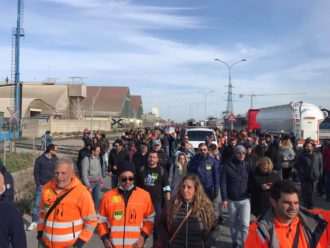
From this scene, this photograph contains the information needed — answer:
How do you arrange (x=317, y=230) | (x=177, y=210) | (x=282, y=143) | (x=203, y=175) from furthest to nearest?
1. (x=282, y=143)
2. (x=203, y=175)
3. (x=177, y=210)
4. (x=317, y=230)

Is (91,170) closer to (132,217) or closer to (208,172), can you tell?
(208,172)

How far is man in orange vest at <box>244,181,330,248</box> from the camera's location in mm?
2957

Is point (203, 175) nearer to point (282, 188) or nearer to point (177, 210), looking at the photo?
point (177, 210)

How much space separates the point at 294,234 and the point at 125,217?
1.91 m

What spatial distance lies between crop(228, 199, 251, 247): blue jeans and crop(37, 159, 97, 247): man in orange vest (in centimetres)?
300

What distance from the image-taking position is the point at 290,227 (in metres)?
3.02

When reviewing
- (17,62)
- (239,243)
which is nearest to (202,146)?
(239,243)

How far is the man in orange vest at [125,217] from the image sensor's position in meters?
4.34

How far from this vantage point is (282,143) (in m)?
11.8

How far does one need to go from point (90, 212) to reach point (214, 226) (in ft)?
4.17

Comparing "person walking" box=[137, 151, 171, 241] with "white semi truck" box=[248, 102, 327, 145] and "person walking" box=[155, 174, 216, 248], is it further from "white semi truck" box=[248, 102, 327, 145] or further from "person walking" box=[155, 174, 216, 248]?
"white semi truck" box=[248, 102, 327, 145]

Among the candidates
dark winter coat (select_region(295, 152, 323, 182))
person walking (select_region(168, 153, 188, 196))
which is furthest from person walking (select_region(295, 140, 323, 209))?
person walking (select_region(168, 153, 188, 196))

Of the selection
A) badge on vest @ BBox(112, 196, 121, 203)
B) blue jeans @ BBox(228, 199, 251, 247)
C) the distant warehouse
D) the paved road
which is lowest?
the paved road

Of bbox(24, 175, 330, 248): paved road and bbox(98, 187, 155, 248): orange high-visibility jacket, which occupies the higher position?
bbox(98, 187, 155, 248): orange high-visibility jacket
